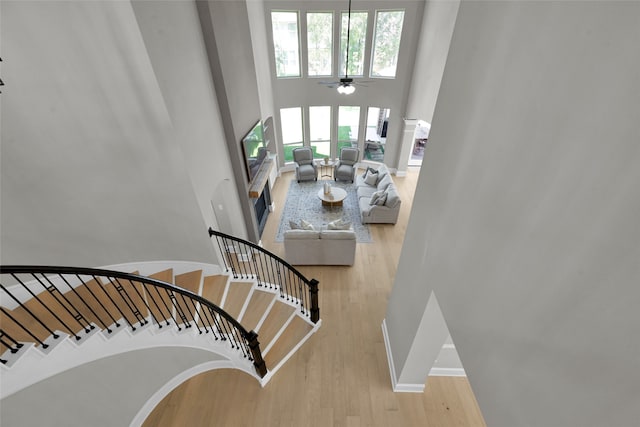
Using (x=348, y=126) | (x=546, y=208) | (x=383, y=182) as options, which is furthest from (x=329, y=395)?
(x=348, y=126)

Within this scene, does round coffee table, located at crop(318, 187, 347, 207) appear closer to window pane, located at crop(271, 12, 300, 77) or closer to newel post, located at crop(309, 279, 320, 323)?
newel post, located at crop(309, 279, 320, 323)

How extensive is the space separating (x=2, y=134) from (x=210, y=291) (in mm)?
3002

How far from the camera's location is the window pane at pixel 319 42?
7.73m

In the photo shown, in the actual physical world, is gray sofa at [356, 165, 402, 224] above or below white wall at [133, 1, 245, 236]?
below

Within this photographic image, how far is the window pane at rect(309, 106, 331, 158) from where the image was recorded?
30.6 feet

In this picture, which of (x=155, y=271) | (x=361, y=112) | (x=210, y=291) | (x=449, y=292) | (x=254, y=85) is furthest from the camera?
(x=361, y=112)

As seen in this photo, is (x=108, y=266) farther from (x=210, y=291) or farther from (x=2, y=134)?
(x=2, y=134)

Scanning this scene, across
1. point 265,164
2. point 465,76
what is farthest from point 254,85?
point 465,76

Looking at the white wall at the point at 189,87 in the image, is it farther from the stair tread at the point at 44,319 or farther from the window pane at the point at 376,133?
the window pane at the point at 376,133

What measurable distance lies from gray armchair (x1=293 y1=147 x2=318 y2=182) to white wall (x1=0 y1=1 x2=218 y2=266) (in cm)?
540

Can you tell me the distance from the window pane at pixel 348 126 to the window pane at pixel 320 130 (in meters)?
0.39

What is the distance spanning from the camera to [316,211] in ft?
25.8

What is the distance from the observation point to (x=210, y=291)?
4414 millimetres

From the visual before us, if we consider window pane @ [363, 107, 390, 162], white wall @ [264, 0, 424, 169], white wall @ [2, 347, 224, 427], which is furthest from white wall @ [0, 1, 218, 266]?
window pane @ [363, 107, 390, 162]
